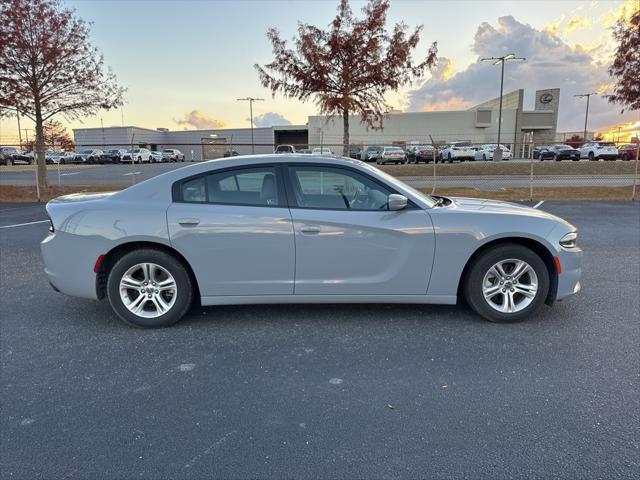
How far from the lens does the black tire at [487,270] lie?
384cm

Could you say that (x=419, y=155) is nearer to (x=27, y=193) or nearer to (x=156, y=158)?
(x=27, y=193)

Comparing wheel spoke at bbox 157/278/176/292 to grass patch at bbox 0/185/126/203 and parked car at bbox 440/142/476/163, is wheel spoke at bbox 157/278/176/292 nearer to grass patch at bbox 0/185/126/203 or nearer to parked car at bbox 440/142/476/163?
grass patch at bbox 0/185/126/203

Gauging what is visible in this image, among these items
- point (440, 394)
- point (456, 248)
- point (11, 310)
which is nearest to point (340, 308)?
point (456, 248)

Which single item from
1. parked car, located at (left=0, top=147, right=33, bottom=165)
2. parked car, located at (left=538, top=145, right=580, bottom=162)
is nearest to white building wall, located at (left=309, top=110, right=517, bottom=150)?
parked car, located at (left=538, top=145, right=580, bottom=162)

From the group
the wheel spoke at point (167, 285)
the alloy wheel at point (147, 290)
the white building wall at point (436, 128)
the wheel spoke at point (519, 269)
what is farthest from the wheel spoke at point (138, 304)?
the white building wall at point (436, 128)

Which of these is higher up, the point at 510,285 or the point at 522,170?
the point at 522,170

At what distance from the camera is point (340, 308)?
14.2 feet

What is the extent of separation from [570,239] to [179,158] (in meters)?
58.2

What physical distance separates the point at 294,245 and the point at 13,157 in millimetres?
49883

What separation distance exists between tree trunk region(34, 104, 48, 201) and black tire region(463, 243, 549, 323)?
1470cm

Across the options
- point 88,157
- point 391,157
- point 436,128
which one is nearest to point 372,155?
point 391,157

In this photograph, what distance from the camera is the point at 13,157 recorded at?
140 ft

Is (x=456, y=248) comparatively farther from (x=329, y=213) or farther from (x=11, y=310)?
(x=11, y=310)

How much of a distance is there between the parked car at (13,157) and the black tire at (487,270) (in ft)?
162
